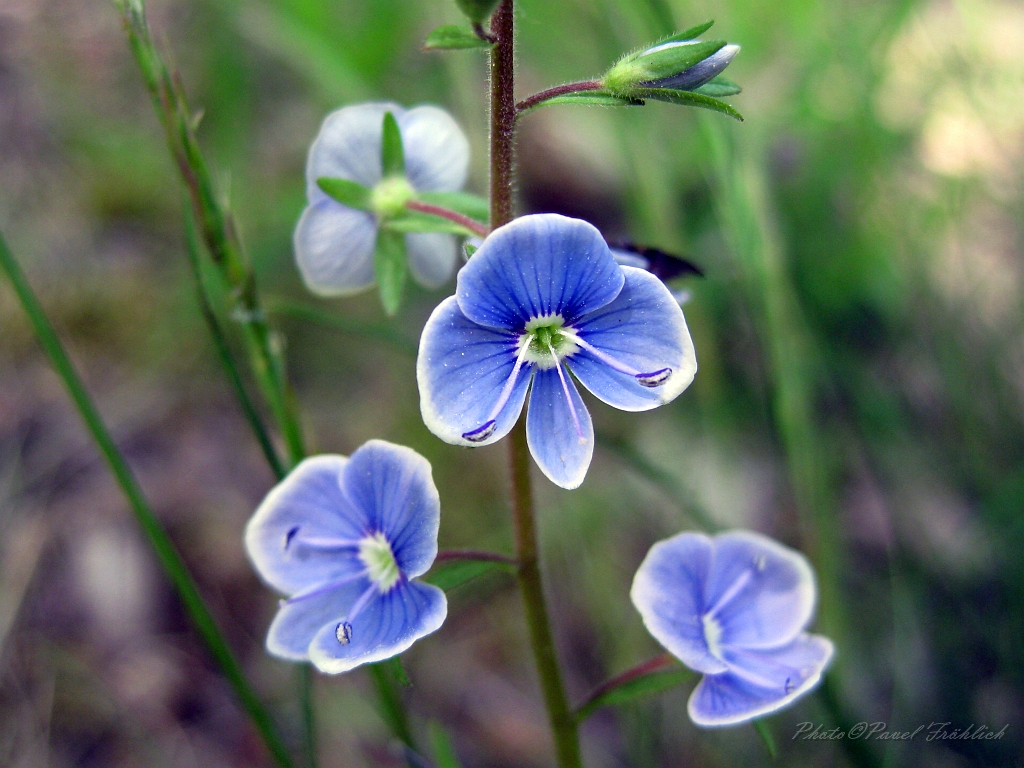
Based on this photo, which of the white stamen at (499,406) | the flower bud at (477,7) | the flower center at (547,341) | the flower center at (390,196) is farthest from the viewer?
the flower center at (390,196)

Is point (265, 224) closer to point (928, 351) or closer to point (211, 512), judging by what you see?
point (211, 512)

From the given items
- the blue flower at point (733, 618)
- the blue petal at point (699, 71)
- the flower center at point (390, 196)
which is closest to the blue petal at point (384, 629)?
the blue flower at point (733, 618)

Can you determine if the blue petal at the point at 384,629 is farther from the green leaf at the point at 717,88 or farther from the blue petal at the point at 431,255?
the green leaf at the point at 717,88

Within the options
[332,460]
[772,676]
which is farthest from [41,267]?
[772,676]

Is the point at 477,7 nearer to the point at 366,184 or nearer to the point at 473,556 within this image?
the point at 366,184

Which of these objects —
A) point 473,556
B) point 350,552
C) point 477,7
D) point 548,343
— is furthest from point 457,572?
point 477,7
